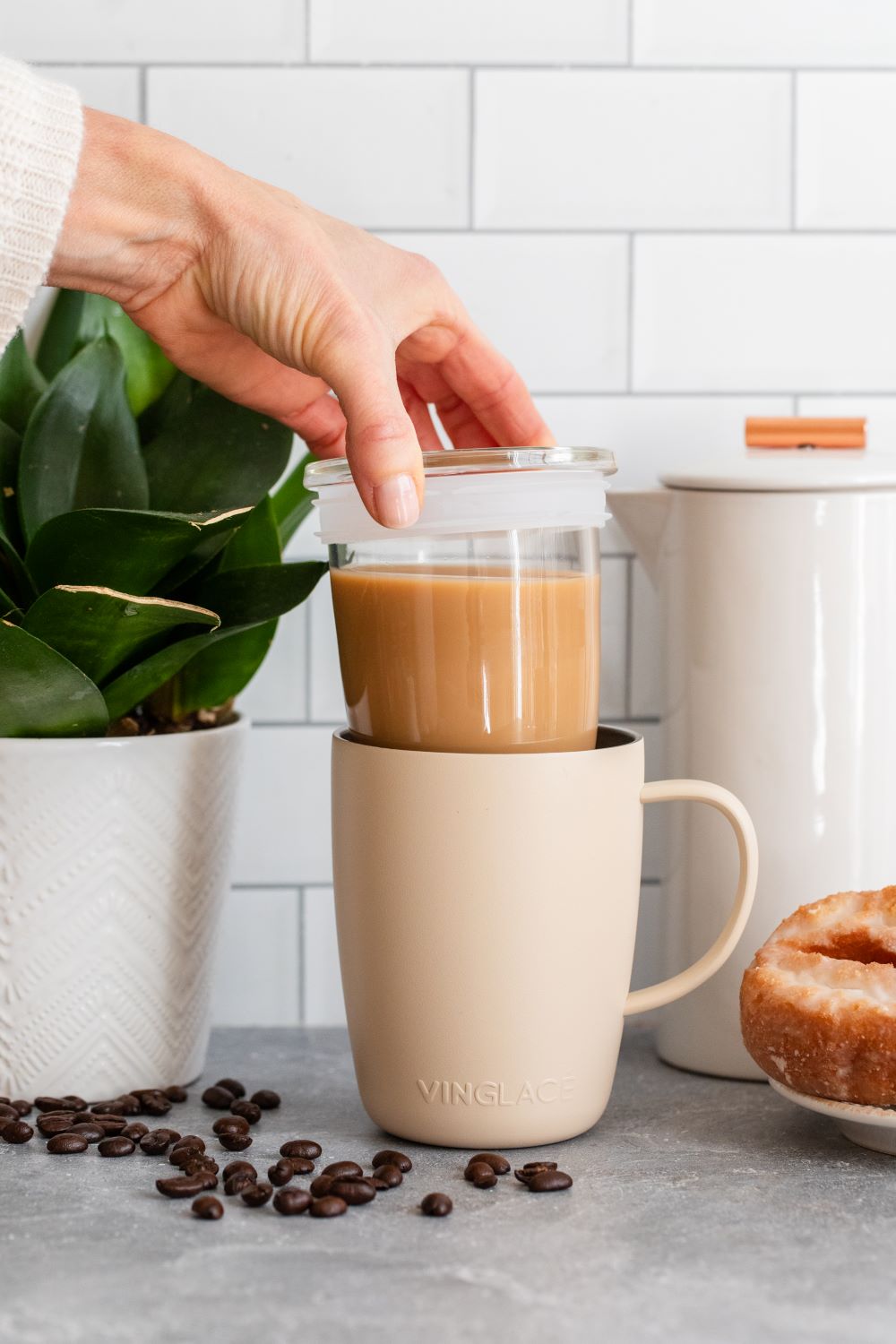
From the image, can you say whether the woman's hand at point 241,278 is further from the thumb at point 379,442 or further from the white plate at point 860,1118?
the white plate at point 860,1118

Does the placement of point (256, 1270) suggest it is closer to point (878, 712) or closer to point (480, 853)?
point (480, 853)

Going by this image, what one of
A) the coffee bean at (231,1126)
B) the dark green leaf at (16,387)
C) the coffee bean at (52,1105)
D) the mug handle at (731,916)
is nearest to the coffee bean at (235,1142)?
the coffee bean at (231,1126)

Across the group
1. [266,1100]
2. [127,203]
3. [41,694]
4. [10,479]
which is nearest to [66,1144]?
[266,1100]

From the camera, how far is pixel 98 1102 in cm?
79

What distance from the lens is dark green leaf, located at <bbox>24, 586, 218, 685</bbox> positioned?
0.69m

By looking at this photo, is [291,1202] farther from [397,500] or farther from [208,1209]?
[397,500]

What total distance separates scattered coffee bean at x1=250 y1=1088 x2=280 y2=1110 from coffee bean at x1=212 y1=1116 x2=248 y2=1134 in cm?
4

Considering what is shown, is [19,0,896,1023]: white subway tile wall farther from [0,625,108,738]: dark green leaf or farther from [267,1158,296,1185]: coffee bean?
[267,1158,296,1185]: coffee bean

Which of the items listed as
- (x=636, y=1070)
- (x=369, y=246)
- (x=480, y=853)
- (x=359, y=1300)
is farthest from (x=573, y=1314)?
(x=369, y=246)

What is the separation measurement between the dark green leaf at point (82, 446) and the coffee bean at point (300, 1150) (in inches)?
13.9

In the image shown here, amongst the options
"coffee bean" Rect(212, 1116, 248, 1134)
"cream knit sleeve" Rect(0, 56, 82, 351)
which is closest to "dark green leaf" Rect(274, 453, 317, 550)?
"cream knit sleeve" Rect(0, 56, 82, 351)

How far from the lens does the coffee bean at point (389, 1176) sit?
2.12 feet

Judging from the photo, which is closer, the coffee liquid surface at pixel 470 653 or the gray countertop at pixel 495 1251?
the gray countertop at pixel 495 1251

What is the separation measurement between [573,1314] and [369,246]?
0.55m
